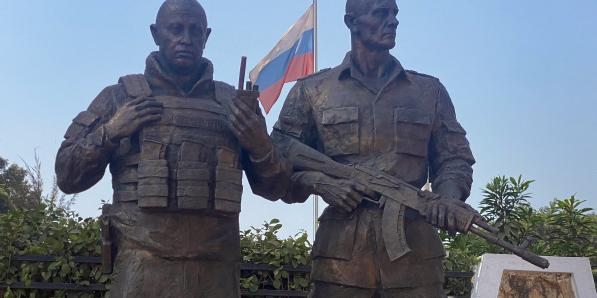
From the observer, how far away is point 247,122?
4.13 meters

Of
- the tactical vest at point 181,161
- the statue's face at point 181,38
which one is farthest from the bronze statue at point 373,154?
the statue's face at point 181,38

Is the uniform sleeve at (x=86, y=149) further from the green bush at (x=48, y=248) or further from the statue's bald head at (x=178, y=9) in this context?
the green bush at (x=48, y=248)

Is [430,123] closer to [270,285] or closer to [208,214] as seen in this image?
[208,214]

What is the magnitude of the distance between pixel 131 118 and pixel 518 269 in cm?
465

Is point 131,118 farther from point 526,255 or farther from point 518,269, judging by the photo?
point 518,269

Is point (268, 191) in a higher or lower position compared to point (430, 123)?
lower

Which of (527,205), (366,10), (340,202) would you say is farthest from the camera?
(527,205)

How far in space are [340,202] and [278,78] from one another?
8801mm

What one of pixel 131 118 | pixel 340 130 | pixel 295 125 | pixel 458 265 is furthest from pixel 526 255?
pixel 458 265

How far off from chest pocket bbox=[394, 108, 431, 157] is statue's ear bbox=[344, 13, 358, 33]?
668 millimetres

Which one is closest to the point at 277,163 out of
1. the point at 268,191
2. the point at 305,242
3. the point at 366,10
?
the point at 268,191

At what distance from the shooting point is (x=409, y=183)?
457cm

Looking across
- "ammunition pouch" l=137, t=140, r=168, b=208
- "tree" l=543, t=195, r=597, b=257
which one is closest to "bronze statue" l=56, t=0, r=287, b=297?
"ammunition pouch" l=137, t=140, r=168, b=208

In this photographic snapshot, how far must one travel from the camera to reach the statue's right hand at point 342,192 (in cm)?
438
